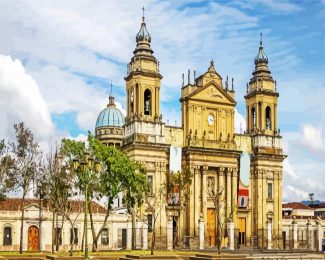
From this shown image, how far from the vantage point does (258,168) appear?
79.3 metres

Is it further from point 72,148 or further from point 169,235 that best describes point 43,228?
point 72,148

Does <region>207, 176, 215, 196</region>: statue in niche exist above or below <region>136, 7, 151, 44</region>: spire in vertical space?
below

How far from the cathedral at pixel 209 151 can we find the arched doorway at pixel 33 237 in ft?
42.7

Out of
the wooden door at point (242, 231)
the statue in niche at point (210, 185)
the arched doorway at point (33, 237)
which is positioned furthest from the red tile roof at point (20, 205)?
the wooden door at point (242, 231)

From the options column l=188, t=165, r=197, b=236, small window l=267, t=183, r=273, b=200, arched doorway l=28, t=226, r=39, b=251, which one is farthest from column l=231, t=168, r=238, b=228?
arched doorway l=28, t=226, r=39, b=251

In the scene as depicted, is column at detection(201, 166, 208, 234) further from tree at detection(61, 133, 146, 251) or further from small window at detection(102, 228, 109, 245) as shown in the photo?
tree at detection(61, 133, 146, 251)

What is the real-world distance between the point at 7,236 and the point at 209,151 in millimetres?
26666

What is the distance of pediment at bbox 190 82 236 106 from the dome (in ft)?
76.8

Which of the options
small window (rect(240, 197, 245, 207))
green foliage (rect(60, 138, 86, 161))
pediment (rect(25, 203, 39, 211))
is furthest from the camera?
small window (rect(240, 197, 245, 207))

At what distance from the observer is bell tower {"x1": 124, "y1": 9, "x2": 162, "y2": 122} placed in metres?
73.1

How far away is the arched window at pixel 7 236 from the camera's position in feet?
220

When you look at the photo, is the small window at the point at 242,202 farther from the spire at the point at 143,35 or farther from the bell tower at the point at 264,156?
the spire at the point at 143,35

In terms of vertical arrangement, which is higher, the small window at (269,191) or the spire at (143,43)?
the spire at (143,43)

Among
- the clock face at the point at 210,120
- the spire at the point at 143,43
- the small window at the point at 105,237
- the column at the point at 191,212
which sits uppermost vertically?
the spire at the point at 143,43
